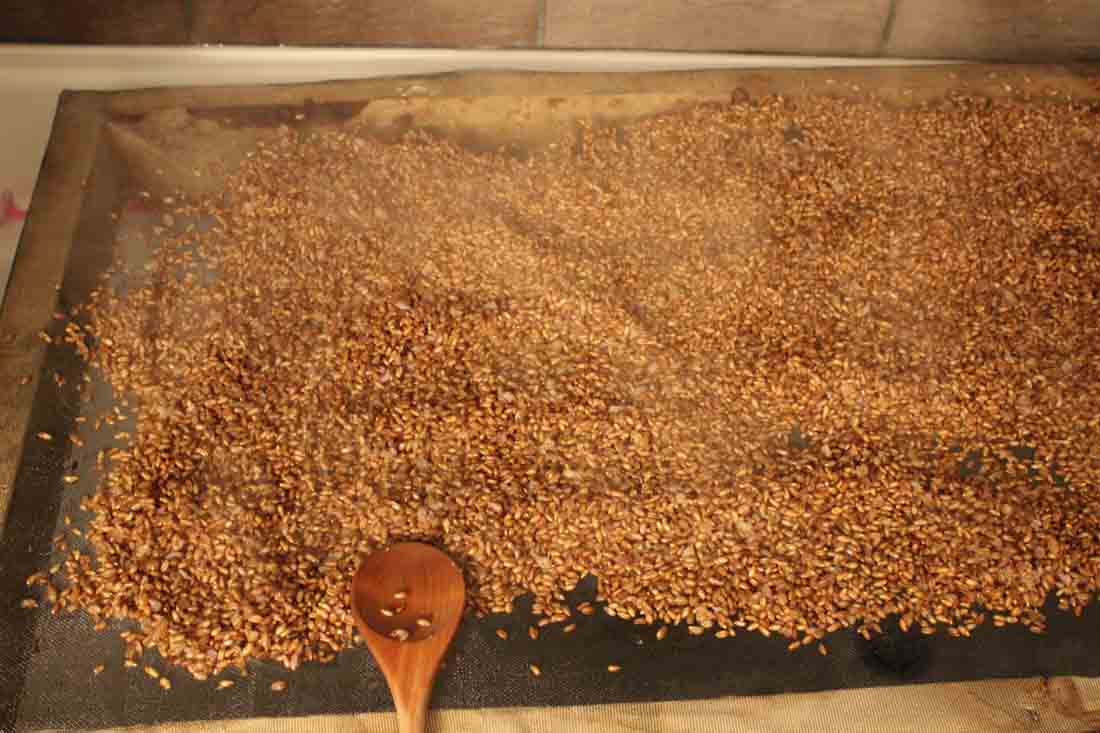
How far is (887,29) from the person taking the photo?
2.66 metres

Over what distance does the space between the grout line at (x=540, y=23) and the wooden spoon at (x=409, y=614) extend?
5.25 feet

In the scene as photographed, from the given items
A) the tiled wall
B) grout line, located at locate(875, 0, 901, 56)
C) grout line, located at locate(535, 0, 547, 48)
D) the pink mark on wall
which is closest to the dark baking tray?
the pink mark on wall

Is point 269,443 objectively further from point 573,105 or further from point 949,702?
point 949,702

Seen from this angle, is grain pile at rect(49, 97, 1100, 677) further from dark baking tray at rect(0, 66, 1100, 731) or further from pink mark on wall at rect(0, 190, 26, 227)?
pink mark on wall at rect(0, 190, 26, 227)

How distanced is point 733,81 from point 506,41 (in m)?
0.67

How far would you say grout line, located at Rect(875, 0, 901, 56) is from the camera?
2.61m

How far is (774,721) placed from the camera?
1557 mm

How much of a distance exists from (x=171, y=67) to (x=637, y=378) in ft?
5.32

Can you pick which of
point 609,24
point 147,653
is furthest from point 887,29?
point 147,653

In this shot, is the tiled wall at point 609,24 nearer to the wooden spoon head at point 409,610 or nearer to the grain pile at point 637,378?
the grain pile at point 637,378

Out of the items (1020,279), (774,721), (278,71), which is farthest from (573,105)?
(774,721)

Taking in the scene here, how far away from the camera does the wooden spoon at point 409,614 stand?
1493mm

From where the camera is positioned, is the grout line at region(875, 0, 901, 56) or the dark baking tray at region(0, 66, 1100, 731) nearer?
the dark baking tray at region(0, 66, 1100, 731)

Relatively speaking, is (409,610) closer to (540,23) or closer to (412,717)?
(412,717)
